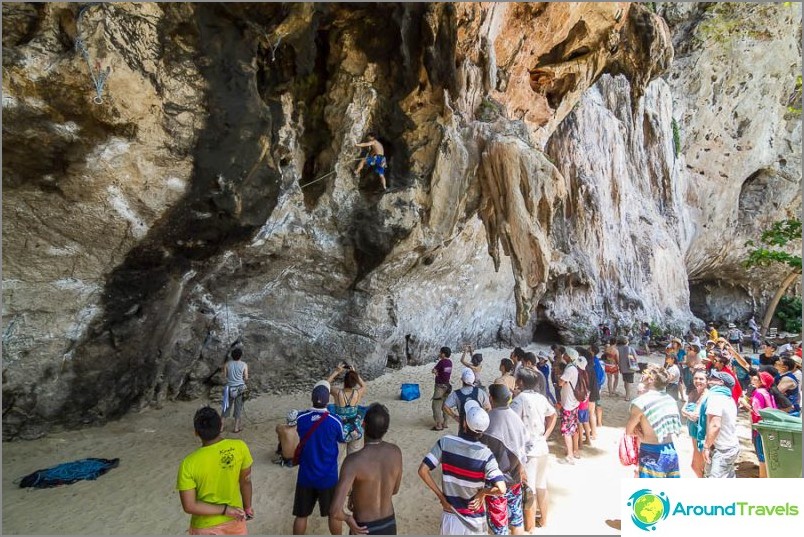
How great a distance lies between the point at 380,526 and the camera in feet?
9.13

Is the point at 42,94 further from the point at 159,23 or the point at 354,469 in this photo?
the point at 354,469

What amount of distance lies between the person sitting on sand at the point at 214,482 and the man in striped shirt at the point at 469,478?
48.2 inches

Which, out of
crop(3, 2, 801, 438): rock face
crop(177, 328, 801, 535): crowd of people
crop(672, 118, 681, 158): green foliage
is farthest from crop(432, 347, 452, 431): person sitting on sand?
crop(672, 118, 681, 158): green foliage

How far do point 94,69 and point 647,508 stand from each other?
7.21 meters

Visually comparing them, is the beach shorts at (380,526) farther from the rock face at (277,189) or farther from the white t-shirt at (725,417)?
the rock face at (277,189)

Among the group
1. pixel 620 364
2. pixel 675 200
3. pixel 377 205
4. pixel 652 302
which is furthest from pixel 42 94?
pixel 675 200

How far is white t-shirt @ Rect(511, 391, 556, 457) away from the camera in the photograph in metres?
3.94

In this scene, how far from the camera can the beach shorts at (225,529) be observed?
2645 millimetres

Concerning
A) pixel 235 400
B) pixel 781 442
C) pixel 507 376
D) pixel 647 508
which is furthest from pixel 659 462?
pixel 235 400

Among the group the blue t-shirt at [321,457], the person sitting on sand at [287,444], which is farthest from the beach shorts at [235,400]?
the blue t-shirt at [321,457]

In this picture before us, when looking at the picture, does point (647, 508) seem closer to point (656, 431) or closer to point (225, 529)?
point (656, 431)

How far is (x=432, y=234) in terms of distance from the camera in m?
10.3

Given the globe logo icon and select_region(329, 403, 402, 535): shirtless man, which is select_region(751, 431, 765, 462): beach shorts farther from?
select_region(329, 403, 402, 535): shirtless man

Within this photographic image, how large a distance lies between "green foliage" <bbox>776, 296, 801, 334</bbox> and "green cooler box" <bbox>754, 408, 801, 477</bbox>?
25.8 m
